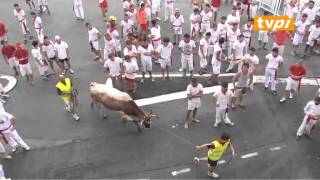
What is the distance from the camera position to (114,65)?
15.4m

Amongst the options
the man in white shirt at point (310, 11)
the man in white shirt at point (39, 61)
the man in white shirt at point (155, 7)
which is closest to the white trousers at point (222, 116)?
the man in white shirt at point (39, 61)

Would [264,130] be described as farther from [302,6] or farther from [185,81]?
[302,6]

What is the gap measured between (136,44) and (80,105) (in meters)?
3.41

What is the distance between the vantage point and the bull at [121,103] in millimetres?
13680

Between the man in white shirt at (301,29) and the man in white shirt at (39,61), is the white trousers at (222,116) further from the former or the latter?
the man in white shirt at (39,61)

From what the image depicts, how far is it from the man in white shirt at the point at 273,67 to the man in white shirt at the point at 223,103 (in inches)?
89.5

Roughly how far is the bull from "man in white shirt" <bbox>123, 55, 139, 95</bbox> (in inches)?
60.4

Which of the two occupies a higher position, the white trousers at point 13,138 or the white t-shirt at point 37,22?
the white t-shirt at point 37,22

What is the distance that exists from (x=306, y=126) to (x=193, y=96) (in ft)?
13.3

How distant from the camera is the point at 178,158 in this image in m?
12.9

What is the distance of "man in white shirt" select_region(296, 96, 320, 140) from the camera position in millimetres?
12836

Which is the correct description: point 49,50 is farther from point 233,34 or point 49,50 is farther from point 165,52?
point 233,34

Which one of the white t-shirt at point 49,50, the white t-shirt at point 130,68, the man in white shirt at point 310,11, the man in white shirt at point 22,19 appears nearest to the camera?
the white t-shirt at point 130,68

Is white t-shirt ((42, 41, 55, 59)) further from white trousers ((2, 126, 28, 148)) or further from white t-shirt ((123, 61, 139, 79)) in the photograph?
→ white trousers ((2, 126, 28, 148))
